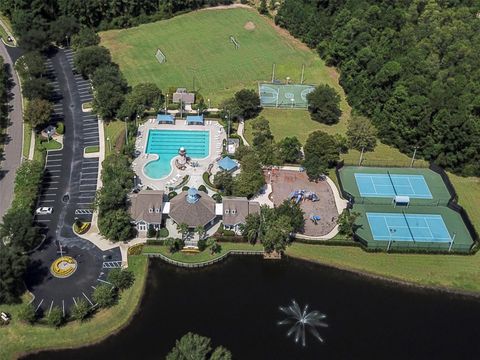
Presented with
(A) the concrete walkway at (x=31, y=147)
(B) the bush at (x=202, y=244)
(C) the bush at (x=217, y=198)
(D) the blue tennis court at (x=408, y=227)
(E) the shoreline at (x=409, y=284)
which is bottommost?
(E) the shoreline at (x=409, y=284)

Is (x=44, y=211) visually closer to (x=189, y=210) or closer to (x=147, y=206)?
(x=147, y=206)

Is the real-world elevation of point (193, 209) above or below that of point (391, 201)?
below

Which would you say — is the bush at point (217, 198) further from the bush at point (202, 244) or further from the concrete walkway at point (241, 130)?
the concrete walkway at point (241, 130)

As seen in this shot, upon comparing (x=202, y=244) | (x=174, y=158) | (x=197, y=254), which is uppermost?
(x=174, y=158)

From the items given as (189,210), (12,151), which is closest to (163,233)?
(189,210)

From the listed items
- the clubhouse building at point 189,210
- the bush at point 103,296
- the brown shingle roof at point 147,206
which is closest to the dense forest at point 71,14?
the brown shingle roof at point 147,206

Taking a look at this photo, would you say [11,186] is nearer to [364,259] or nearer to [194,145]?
[194,145]
